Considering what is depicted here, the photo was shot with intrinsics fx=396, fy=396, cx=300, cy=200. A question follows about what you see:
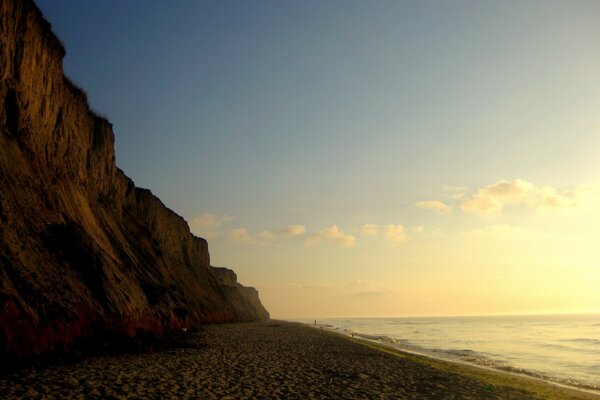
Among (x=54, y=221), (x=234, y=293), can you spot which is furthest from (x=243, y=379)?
(x=234, y=293)

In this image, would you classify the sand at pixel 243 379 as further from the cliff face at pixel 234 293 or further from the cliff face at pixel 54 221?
the cliff face at pixel 234 293

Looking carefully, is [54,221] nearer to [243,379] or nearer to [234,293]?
[243,379]

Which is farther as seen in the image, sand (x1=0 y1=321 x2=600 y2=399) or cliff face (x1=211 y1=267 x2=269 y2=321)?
cliff face (x1=211 y1=267 x2=269 y2=321)

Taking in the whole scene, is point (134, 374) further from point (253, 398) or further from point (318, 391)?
point (318, 391)

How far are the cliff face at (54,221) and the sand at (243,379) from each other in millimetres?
2007

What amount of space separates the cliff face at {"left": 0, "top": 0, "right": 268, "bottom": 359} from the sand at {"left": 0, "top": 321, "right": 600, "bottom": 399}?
2.01 meters

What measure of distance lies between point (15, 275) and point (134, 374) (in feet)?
18.5

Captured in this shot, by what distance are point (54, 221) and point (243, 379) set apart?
12591mm

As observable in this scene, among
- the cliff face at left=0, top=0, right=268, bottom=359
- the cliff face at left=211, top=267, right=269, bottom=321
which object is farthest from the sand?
the cliff face at left=211, top=267, right=269, bottom=321

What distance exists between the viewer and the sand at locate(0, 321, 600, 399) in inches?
412

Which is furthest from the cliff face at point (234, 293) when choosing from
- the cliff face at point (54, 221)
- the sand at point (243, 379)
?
the sand at point (243, 379)

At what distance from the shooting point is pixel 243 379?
1374 cm

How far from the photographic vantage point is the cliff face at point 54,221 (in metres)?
14.0

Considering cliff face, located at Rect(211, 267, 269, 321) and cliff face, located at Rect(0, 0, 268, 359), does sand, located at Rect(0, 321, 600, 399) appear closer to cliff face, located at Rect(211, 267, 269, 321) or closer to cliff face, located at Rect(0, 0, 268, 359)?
cliff face, located at Rect(0, 0, 268, 359)
